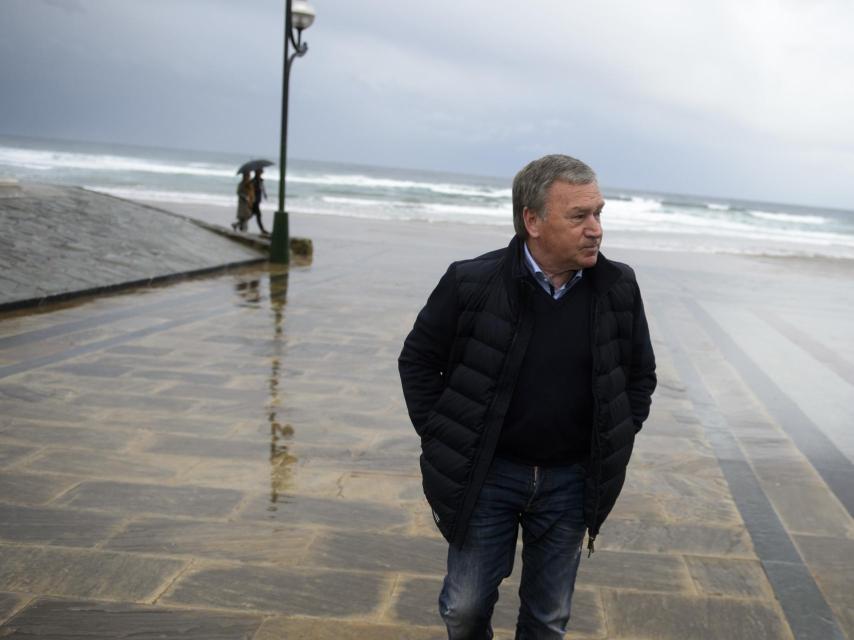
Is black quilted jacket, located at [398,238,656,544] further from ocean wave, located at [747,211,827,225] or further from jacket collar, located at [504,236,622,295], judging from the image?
ocean wave, located at [747,211,827,225]

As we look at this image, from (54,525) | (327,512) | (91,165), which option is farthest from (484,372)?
(91,165)

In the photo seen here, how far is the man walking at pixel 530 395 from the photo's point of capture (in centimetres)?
217

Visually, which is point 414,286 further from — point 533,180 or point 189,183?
point 189,183

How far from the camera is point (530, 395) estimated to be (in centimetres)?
218

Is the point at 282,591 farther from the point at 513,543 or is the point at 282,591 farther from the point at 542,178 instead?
the point at 542,178

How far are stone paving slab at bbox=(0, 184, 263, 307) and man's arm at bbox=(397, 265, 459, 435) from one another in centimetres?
706

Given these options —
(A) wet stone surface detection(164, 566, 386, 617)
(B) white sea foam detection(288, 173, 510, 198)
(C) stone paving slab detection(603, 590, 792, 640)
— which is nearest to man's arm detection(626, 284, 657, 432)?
(C) stone paving slab detection(603, 590, 792, 640)

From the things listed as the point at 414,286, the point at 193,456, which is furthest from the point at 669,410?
the point at 414,286

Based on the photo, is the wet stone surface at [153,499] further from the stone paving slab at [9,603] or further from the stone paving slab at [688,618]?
the stone paving slab at [688,618]

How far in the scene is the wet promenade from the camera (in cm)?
301

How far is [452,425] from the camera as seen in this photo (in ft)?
7.32

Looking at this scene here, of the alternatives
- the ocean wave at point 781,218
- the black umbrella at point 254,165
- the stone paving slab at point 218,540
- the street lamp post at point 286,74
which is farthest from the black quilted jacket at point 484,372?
the ocean wave at point 781,218

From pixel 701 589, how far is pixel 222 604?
1794 mm

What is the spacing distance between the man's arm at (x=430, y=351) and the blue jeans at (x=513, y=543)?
0.26 meters
